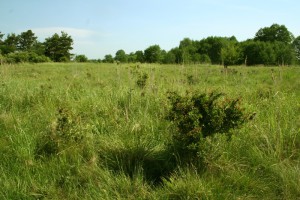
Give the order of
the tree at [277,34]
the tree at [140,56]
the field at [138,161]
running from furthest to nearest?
the tree at [140,56], the tree at [277,34], the field at [138,161]

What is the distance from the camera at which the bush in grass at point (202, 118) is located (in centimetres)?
257

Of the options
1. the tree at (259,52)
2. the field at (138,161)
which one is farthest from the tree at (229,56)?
the tree at (259,52)

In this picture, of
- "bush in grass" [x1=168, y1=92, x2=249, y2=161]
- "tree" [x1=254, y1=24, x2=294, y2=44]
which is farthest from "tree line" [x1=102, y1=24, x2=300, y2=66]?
"bush in grass" [x1=168, y1=92, x2=249, y2=161]

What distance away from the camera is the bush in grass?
2568 mm

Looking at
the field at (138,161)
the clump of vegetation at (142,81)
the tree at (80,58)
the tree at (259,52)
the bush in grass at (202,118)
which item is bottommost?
the field at (138,161)

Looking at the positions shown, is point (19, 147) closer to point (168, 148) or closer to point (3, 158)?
point (3, 158)

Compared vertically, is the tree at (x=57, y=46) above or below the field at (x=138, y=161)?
above

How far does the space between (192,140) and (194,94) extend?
47cm

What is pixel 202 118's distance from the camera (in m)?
2.67

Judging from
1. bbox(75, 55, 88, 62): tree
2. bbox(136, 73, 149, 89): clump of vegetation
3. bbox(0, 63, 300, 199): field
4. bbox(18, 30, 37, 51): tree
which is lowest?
bbox(0, 63, 300, 199): field

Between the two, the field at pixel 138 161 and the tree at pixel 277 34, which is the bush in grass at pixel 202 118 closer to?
the field at pixel 138 161

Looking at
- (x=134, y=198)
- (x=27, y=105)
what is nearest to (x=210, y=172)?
(x=134, y=198)

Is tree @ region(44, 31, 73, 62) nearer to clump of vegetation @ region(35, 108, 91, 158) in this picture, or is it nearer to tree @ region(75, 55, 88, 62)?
tree @ region(75, 55, 88, 62)

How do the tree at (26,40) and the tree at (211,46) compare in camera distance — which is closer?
the tree at (26,40)
